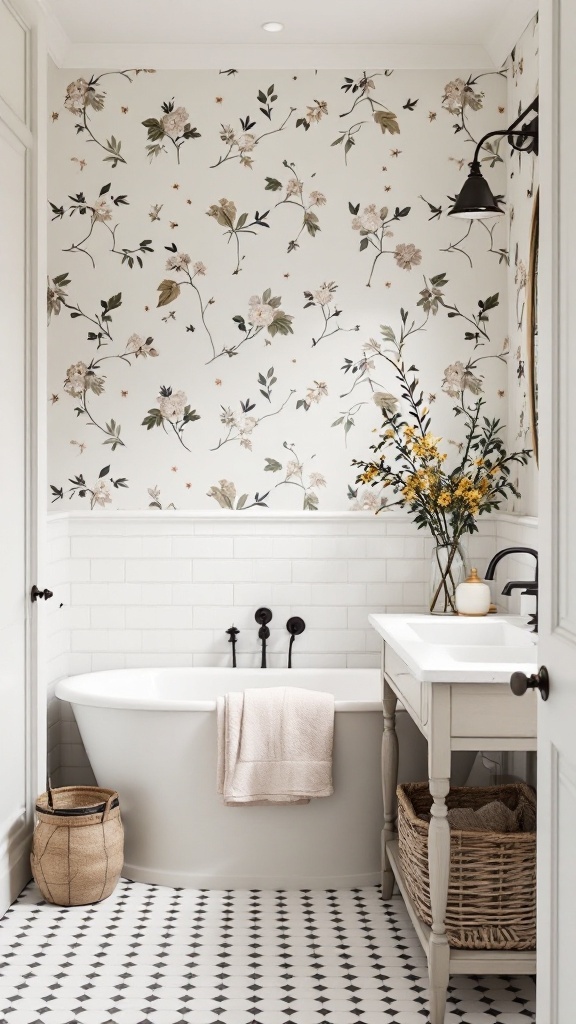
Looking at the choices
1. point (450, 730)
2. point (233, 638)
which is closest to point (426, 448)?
point (233, 638)

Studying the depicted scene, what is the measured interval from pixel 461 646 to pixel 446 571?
3.09 feet

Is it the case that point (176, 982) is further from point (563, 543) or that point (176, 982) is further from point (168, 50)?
point (168, 50)

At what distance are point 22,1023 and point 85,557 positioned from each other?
1.99 meters

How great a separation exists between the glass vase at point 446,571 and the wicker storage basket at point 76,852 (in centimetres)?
145

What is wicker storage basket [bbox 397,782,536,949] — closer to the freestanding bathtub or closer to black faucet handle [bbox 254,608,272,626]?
the freestanding bathtub

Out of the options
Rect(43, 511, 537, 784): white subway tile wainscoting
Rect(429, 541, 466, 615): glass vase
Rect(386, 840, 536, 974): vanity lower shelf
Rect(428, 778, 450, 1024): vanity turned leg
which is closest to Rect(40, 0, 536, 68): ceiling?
Rect(43, 511, 537, 784): white subway tile wainscoting

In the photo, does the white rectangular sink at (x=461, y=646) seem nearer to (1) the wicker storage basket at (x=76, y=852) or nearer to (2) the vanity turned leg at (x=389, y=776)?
(2) the vanity turned leg at (x=389, y=776)

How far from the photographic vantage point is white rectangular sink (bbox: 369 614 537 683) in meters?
2.40

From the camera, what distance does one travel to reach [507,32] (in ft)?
12.6

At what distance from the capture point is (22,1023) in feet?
8.28

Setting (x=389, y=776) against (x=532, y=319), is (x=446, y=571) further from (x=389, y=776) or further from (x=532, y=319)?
(x=532, y=319)

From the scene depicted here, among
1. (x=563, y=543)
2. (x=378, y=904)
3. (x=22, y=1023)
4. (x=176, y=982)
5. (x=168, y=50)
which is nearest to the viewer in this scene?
(x=563, y=543)

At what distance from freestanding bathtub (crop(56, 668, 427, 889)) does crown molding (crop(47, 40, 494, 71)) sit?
2557 mm

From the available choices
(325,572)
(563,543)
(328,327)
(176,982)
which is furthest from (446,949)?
(328,327)
